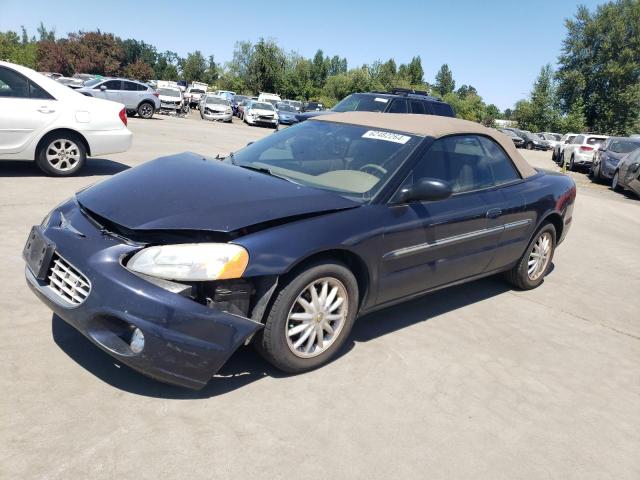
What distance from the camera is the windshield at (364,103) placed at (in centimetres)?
1376

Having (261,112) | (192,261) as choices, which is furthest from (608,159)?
(192,261)

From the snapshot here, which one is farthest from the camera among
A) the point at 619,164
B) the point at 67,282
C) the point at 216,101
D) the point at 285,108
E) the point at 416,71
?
the point at 416,71

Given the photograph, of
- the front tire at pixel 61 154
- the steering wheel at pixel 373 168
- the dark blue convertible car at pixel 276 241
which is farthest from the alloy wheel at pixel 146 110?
the steering wheel at pixel 373 168

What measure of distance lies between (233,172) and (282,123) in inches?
1192

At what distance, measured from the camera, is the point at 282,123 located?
33.3 meters

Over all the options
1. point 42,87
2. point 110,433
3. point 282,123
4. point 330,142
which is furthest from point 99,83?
point 110,433

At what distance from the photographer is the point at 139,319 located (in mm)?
2664

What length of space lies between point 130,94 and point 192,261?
23.4 meters

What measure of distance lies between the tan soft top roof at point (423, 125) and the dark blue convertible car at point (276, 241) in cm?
2

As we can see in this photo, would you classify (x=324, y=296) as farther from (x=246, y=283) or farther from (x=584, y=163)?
(x=584, y=163)

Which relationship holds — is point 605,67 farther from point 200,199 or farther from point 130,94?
point 200,199

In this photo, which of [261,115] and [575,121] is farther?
[575,121]

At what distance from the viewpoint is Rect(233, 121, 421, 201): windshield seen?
3.80m

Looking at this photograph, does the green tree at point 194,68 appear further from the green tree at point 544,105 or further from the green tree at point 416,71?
the green tree at point 544,105
